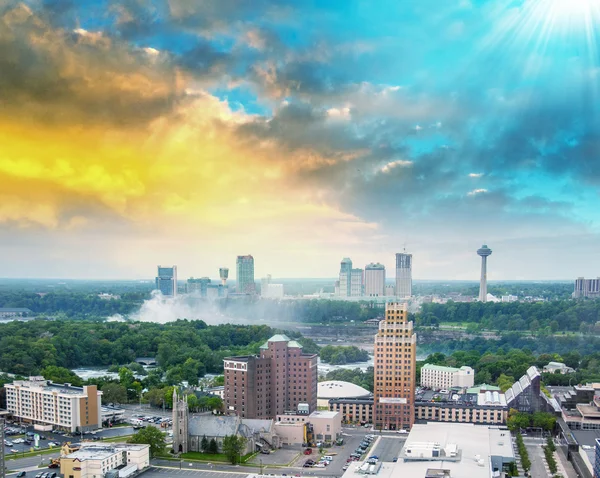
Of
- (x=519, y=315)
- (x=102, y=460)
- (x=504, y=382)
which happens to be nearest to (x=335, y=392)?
(x=504, y=382)

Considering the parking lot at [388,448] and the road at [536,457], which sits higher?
the parking lot at [388,448]

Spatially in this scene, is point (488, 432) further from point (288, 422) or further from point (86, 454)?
point (86, 454)

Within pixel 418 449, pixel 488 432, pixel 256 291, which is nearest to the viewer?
pixel 418 449

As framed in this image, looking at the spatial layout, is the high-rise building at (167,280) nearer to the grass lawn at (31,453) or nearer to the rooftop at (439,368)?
the rooftop at (439,368)

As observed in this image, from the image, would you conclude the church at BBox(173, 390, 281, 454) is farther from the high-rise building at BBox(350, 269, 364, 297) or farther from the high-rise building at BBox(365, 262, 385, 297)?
the high-rise building at BBox(350, 269, 364, 297)

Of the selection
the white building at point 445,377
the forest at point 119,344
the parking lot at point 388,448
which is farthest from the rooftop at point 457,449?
the forest at point 119,344

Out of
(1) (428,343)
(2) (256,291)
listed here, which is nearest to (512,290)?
(2) (256,291)

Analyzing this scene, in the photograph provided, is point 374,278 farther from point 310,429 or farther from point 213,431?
point 213,431
